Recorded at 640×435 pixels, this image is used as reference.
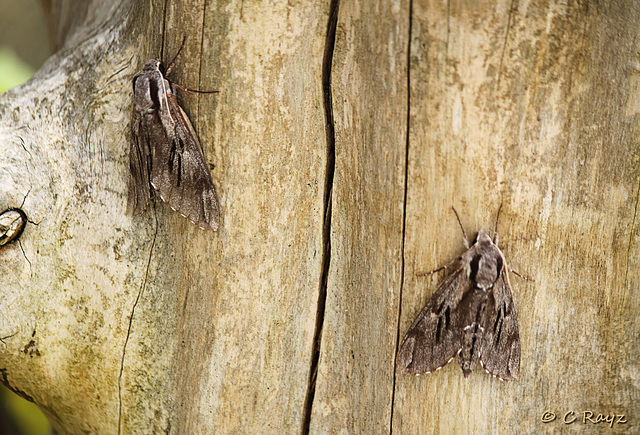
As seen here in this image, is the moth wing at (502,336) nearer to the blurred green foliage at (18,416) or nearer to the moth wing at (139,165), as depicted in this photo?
the moth wing at (139,165)

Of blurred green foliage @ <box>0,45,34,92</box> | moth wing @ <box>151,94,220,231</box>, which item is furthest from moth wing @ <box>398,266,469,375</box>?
blurred green foliage @ <box>0,45,34,92</box>

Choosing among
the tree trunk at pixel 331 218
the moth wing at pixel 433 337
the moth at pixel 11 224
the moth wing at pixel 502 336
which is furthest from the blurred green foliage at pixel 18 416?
the moth wing at pixel 502 336

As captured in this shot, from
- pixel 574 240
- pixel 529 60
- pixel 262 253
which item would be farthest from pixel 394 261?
pixel 529 60

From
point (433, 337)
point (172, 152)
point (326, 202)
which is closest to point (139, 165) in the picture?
point (172, 152)

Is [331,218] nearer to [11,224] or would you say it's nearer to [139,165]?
[139,165]

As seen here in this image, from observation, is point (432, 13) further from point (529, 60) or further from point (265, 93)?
point (265, 93)

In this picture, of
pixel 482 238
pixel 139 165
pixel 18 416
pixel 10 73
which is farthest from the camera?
pixel 10 73
